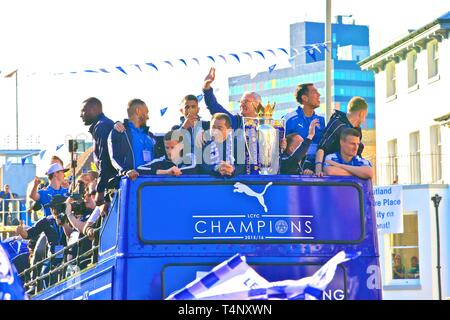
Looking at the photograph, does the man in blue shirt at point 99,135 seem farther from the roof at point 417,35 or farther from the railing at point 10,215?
the roof at point 417,35

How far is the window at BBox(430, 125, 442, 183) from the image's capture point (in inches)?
1529

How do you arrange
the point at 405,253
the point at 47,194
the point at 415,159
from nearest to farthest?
the point at 47,194, the point at 405,253, the point at 415,159

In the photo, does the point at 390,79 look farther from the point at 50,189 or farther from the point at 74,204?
the point at 74,204

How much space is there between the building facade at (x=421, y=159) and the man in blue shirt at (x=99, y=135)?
24039 millimetres

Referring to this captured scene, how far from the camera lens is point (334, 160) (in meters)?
13.6

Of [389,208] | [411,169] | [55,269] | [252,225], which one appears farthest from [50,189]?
[411,169]

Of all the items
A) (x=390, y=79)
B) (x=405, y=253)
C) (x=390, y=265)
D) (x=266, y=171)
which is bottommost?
(x=390, y=265)

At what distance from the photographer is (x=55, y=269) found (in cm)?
1487

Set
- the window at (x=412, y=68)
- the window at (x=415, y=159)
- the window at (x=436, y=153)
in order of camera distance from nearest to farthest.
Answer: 1. the window at (x=436, y=153)
2. the window at (x=415, y=159)
3. the window at (x=412, y=68)

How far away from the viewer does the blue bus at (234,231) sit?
1278 cm

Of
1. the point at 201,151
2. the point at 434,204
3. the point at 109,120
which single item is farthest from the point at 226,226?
the point at 434,204

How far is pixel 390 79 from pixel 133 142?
30487 millimetres

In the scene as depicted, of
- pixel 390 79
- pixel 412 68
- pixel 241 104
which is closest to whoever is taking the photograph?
pixel 241 104

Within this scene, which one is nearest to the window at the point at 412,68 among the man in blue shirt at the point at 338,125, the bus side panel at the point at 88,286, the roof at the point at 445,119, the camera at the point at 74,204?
the roof at the point at 445,119
